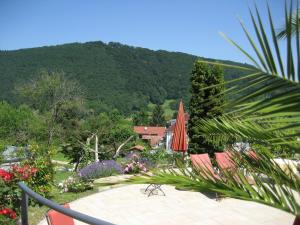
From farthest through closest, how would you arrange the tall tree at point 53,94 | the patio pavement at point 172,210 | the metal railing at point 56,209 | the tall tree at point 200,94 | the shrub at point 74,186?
the tall tree at point 53,94 < the tall tree at point 200,94 < the shrub at point 74,186 < the patio pavement at point 172,210 < the metal railing at point 56,209

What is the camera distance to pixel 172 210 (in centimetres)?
779

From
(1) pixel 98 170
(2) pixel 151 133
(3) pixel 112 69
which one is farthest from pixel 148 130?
(1) pixel 98 170

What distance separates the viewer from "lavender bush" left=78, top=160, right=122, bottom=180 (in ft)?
33.0

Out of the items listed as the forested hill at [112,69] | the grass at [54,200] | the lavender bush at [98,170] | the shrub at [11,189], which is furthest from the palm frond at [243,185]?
the forested hill at [112,69]

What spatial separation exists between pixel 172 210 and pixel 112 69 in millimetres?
90802

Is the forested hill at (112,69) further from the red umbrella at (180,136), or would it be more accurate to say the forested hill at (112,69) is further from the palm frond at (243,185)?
the palm frond at (243,185)

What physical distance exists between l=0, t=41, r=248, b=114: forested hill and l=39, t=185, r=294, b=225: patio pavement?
209 feet

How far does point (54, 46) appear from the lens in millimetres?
102875

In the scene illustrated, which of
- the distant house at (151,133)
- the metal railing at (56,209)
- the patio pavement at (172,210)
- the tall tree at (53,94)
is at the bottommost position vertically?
the distant house at (151,133)

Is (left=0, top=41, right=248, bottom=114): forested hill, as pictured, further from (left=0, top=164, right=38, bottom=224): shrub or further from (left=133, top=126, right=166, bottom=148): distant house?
(left=0, top=164, right=38, bottom=224): shrub

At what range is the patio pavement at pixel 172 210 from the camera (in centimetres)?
713

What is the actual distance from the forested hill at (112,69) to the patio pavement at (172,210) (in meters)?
63.8

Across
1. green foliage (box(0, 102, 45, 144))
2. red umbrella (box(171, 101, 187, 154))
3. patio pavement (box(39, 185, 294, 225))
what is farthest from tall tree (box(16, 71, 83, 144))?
patio pavement (box(39, 185, 294, 225))

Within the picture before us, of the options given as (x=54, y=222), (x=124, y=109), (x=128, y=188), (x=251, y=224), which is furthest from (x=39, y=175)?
(x=124, y=109)
